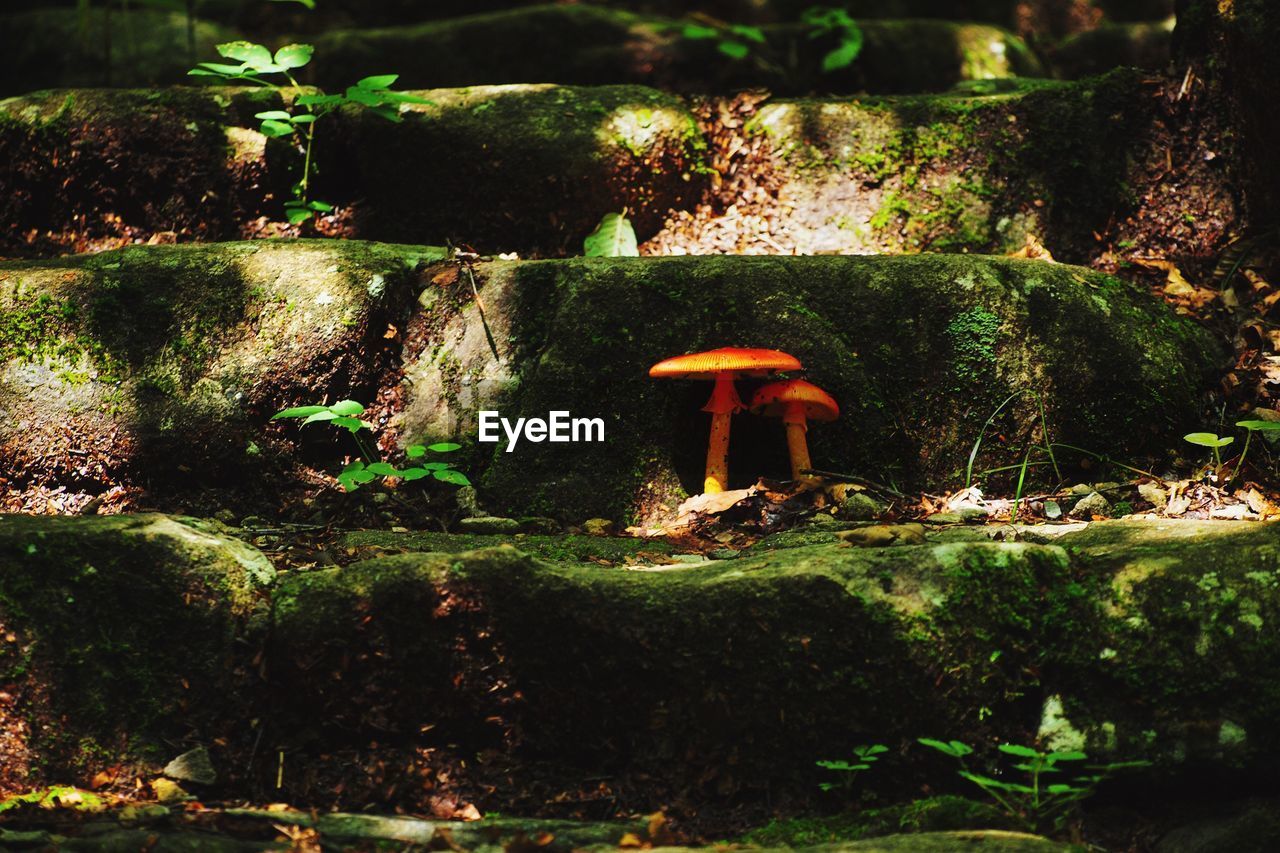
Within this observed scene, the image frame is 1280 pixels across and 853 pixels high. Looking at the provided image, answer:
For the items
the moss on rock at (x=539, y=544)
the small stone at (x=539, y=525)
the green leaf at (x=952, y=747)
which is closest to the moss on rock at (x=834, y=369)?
the small stone at (x=539, y=525)

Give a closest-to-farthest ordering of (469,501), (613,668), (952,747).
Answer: (952,747) < (613,668) < (469,501)

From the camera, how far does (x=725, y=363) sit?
14.1 feet

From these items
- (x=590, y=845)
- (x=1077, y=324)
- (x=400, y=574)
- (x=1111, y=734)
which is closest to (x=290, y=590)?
(x=400, y=574)

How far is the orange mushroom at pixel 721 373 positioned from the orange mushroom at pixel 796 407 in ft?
0.32

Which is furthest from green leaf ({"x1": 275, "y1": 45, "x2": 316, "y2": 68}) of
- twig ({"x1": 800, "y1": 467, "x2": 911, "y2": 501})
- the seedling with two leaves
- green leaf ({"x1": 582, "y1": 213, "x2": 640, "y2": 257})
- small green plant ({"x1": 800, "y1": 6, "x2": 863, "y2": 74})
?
the seedling with two leaves

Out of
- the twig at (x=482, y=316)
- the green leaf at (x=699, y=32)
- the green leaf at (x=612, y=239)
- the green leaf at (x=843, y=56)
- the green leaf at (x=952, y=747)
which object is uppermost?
the green leaf at (x=699, y=32)

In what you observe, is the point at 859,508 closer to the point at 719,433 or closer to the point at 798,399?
the point at 798,399

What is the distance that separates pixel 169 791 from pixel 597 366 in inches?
101

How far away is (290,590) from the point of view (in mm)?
3326

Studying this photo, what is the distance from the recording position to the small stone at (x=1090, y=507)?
4.32 m

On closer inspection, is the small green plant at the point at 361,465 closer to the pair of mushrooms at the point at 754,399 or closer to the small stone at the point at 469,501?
the small stone at the point at 469,501

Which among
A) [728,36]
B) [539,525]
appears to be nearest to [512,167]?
[539,525]

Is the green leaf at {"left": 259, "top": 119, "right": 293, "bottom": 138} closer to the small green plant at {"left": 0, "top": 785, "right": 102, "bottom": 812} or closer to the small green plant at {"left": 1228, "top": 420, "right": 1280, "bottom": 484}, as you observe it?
the small green plant at {"left": 0, "top": 785, "right": 102, "bottom": 812}

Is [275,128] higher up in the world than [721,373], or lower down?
higher up
